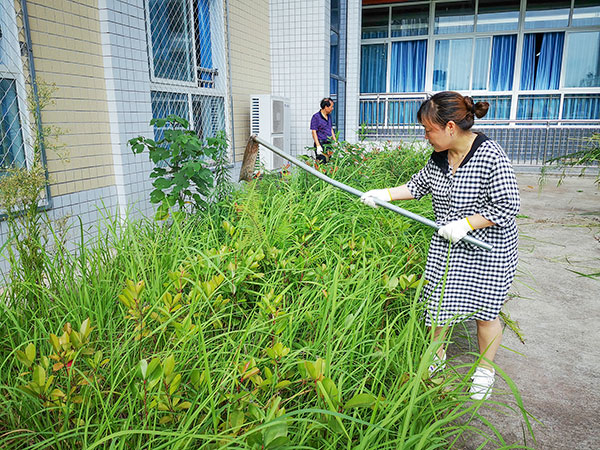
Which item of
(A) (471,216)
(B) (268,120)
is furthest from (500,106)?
(A) (471,216)

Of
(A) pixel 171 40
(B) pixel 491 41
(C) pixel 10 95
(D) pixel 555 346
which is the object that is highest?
(B) pixel 491 41

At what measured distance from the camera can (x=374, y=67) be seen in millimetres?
14211

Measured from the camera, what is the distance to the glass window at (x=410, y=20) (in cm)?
1343

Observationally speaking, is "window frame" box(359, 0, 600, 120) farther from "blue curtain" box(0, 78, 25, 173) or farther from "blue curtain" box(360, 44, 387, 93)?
"blue curtain" box(0, 78, 25, 173)

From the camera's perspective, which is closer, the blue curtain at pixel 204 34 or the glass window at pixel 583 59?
the blue curtain at pixel 204 34

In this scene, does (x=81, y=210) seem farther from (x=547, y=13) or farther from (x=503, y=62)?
(x=547, y=13)

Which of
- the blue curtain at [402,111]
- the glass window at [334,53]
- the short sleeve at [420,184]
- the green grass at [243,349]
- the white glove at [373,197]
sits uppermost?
the glass window at [334,53]

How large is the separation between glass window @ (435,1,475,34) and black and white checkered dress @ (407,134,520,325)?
12.7m

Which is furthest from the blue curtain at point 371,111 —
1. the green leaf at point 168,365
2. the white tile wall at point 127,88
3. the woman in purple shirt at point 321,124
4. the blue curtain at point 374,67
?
the green leaf at point 168,365

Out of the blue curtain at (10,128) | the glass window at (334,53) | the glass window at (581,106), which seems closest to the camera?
the blue curtain at (10,128)

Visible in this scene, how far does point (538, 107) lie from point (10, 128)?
13.2 m

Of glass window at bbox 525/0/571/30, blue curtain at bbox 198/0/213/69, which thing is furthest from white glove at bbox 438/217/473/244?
glass window at bbox 525/0/571/30

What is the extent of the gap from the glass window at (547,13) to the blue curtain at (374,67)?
13.2ft

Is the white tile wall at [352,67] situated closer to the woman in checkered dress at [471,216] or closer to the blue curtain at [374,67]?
the blue curtain at [374,67]
